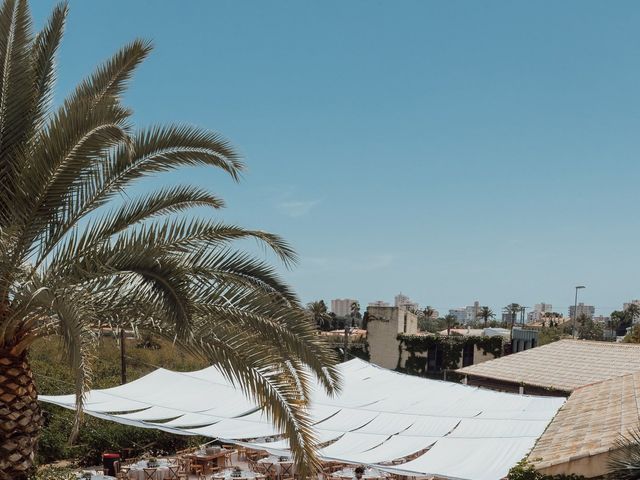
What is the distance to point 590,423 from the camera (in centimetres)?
987

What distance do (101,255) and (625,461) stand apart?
5.55 m

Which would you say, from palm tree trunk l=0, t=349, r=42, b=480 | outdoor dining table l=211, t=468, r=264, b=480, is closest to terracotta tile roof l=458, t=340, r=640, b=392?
outdoor dining table l=211, t=468, r=264, b=480

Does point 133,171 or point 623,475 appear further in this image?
point 133,171

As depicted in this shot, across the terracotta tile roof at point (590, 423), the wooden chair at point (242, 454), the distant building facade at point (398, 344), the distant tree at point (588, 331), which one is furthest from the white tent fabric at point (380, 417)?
the distant tree at point (588, 331)

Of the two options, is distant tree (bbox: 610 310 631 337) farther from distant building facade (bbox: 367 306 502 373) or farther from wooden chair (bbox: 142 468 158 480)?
wooden chair (bbox: 142 468 158 480)

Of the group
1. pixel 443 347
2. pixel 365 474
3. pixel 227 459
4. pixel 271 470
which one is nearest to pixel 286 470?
pixel 271 470

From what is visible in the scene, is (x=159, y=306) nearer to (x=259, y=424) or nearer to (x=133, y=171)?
(x=133, y=171)

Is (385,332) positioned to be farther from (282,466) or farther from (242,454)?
(282,466)

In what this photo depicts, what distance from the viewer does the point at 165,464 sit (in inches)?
650

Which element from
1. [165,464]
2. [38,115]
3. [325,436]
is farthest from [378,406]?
[38,115]

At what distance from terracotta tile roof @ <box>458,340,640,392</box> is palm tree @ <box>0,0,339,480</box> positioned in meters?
13.6

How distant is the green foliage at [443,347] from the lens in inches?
1476

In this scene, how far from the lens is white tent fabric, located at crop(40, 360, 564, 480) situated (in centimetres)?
1048

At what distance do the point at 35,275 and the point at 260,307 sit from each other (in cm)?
239
